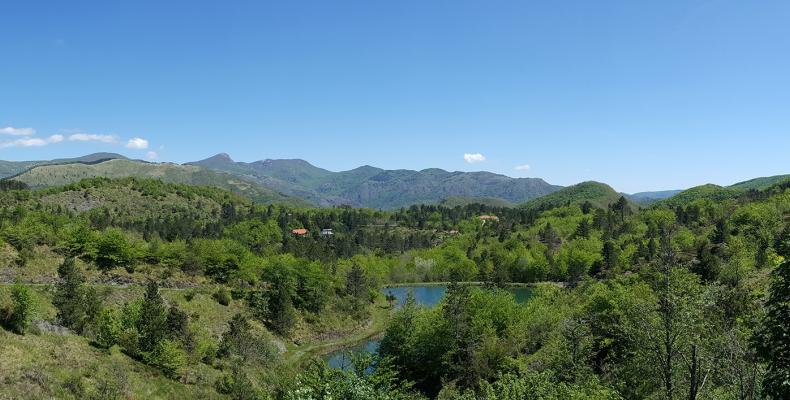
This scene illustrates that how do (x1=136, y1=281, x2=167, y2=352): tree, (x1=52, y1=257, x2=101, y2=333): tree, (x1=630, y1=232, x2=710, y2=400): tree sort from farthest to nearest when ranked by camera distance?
(x1=52, y1=257, x2=101, y2=333): tree < (x1=136, y1=281, x2=167, y2=352): tree < (x1=630, y1=232, x2=710, y2=400): tree

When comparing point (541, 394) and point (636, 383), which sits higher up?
point (541, 394)

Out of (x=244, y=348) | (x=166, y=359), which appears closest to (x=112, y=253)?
(x=244, y=348)

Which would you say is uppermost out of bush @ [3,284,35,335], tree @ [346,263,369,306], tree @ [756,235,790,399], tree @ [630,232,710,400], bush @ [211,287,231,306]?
tree @ [756,235,790,399]

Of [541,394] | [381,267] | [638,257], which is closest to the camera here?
[541,394]

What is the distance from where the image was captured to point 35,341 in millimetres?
43062

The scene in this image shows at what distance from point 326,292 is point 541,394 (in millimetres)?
76296

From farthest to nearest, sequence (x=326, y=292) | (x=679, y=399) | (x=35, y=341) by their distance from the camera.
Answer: (x=326, y=292), (x=35, y=341), (x=679, y=399)

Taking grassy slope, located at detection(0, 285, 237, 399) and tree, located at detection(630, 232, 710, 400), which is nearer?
tree, located at detection(630, 232, 710, 400)

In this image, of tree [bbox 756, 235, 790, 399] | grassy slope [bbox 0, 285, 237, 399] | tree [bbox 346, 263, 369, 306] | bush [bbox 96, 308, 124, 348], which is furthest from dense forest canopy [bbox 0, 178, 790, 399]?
tree [bbox 346, 263, 369, 306]

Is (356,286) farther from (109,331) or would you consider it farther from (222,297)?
(109,331)

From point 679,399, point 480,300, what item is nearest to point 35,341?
point 679,399

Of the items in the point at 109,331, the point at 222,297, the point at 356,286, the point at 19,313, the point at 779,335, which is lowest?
the point at 356,286

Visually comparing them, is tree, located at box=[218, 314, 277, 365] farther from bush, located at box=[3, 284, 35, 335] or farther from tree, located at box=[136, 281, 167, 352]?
bush, located at box=[3, 284, 35, 335]

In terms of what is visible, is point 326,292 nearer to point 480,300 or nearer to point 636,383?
point 480,300
